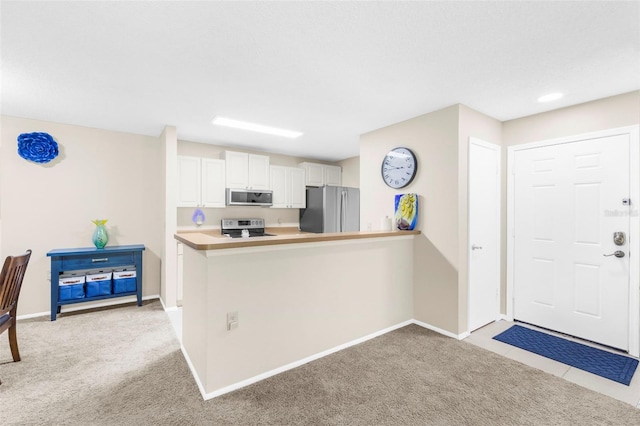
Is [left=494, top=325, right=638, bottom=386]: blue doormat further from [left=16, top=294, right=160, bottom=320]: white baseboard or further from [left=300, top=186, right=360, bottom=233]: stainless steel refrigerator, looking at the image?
[left=16, top=294, right=160, bottom=320]: white baseboard

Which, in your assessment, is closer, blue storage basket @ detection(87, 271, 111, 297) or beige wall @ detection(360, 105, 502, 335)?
beige wall @ detection(360, 105, 502, 335)

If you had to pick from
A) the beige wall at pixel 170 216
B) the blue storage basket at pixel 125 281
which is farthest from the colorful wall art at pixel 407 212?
the blue storage basket at pixel 125 281

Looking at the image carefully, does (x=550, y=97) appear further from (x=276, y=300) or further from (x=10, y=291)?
(x=10, y=291)

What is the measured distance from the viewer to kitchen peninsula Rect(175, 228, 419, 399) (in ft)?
6.72

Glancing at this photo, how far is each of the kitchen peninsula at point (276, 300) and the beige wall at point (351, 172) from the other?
2876 millimetres

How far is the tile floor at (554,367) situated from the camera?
2102mm

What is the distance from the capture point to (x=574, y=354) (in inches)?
104

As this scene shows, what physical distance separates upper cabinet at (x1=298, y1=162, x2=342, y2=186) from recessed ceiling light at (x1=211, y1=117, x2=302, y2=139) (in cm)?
139

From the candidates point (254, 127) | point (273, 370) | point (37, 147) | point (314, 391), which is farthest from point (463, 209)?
point (37, 147)

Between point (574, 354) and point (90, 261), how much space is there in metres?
5.38

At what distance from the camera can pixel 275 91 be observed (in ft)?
8.91

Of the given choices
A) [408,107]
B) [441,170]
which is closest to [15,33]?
[408,107]

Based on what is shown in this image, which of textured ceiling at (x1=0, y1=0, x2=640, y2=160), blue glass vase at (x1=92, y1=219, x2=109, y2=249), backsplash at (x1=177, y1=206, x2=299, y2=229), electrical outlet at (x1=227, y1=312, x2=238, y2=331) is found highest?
textured ceiling at (x1=0, y1=0, x2=640, y2=160)

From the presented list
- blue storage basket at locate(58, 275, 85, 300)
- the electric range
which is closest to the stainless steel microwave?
the electric range
